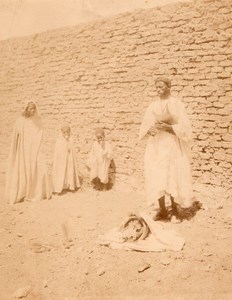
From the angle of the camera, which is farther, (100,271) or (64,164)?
(64,164)

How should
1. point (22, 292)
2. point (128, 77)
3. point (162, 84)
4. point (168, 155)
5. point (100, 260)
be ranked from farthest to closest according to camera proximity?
point (128, 77), point (168, 155), point (162, 84), point (100, 260), point (22, 292)

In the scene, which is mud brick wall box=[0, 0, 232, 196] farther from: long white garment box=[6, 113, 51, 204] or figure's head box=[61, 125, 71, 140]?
long white garment box=[6, 113, 51, 204]

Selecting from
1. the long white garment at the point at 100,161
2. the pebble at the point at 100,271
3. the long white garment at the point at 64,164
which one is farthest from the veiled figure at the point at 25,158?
the pebble at the point at 100,271

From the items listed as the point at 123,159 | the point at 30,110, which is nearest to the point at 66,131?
the point at 30,110

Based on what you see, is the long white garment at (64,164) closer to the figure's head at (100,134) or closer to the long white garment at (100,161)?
the long white garment at (100,161)

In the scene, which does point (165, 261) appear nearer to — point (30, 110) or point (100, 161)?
point (100, 161)

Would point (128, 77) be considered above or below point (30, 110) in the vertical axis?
above

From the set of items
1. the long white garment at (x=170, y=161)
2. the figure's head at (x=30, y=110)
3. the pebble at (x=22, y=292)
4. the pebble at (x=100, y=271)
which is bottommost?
the pebble at (x=22, y=292)

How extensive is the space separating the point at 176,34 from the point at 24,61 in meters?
3.77

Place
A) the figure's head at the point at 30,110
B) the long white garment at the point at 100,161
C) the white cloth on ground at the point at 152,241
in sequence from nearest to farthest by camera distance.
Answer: the white cloth on ground at the point at 152,241 < the figure's head at the point at 30,110 < the long white garment at the point at 100,161

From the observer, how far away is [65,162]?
627 centimetres

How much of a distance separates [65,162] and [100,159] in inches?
23.7

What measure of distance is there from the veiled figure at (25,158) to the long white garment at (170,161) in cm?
203

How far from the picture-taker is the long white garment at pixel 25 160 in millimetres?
5652
